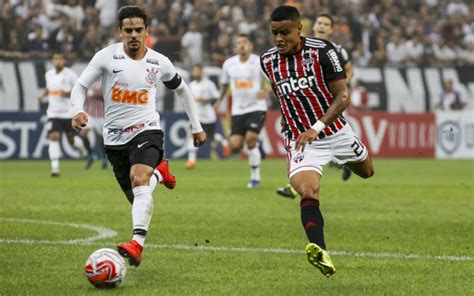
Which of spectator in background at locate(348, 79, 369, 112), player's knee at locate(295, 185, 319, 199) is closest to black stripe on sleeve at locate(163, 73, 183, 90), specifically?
player's knee at locate(295, 185, 319, 199)

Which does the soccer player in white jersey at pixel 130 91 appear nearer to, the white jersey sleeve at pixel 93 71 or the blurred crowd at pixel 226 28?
the white jersey sleeve at pixel 93 71

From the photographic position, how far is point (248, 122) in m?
18.0

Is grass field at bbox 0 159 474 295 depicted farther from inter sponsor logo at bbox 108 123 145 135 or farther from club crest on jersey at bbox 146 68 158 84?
club crest on jersey at bbox 146 68 158 84

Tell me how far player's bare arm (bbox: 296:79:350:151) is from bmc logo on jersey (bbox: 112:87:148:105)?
1543mm

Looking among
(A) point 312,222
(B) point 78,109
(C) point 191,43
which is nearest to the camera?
(A) point 312,222

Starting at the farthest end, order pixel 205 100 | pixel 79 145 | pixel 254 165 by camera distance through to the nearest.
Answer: pixel 79 145, pixel 205 100, pixel 254 165

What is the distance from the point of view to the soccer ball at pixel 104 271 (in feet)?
24.2

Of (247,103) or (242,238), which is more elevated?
(247,103)

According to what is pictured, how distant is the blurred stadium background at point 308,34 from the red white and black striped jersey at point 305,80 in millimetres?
17722

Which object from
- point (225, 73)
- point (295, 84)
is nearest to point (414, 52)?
point (225, 73)

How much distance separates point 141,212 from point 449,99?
2370 centimetres

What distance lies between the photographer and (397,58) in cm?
3150

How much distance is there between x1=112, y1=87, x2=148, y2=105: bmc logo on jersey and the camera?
8.98 m

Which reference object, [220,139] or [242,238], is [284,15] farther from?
[220,139]
